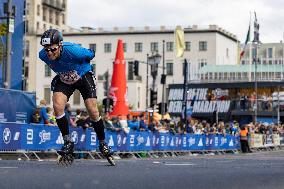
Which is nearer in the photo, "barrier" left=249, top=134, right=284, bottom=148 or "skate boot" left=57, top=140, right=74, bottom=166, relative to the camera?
"skate boot" left=57, top=140, right=74, bottom=166

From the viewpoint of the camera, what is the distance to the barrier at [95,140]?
20297 millimetres

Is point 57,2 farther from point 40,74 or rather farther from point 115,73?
point 115,73

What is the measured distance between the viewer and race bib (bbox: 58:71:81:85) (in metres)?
10.8

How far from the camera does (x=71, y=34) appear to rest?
14025cm

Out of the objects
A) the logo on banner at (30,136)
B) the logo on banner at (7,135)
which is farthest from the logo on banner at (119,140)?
the logo on banner at (7,135)

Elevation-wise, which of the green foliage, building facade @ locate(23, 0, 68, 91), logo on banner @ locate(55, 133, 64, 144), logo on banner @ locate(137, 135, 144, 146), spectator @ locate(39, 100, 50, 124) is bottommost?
logo on banner @ locate(137, 135, 144, 146)

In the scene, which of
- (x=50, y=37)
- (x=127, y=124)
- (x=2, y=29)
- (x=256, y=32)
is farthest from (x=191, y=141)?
(x=256, y=32)

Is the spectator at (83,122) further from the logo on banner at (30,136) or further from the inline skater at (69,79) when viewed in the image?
the inline skater at (69,79)

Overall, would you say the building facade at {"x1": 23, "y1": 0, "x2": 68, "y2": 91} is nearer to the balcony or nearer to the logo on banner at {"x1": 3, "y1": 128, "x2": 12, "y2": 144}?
the balcony

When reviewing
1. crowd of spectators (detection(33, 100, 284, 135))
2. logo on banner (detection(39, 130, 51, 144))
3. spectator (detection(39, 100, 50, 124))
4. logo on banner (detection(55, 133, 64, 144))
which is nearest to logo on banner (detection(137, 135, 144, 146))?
crowd of spectators (detection(33, 100, 284, 135))

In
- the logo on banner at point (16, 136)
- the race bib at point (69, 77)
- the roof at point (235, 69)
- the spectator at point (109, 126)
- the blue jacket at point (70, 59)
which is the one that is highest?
the roof at point (235, 69)

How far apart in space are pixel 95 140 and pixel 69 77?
13212mm

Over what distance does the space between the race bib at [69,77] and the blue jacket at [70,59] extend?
0.03 meters

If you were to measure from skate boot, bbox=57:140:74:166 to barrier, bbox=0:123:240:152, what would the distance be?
9194mm
